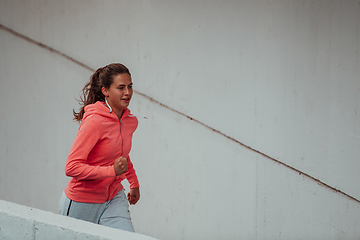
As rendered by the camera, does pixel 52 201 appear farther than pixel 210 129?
Yes

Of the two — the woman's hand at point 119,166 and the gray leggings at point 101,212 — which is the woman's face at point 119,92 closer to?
the woman's hand at point 119,166

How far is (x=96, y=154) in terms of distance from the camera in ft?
6.25

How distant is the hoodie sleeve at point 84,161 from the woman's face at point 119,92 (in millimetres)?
211

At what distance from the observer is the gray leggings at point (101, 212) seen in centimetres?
193

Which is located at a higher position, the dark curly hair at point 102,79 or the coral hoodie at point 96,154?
the dark curly hair at point 102,79

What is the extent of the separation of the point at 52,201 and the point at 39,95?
1025 millimetres

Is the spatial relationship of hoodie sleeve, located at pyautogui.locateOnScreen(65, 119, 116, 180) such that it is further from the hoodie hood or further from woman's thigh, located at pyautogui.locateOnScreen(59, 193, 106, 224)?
woman's thigh, located at pyautogui.locateOnScreen(59, 193, 106, 224)

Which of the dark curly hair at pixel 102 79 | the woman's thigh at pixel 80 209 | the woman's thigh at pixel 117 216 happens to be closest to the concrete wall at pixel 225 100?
the dark curly hair at pixel 102 79

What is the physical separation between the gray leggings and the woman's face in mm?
502

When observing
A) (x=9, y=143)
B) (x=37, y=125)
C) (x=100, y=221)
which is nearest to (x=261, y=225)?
(x=100, y=221)

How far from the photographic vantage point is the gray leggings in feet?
6.32

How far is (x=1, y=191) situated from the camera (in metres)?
3.79

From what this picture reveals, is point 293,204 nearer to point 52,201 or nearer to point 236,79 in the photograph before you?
point 236,79

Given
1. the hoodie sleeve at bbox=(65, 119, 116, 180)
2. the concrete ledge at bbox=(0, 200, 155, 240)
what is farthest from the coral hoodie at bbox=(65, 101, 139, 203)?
the concrete ledge at bbox=(0, 200, 155, 240)
